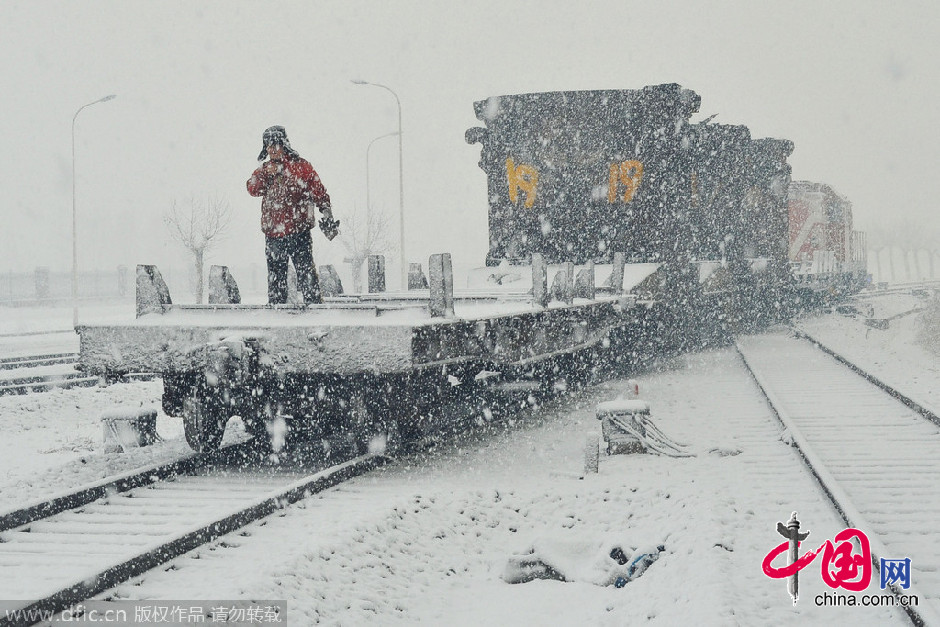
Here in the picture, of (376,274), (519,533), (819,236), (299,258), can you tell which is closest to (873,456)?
(519,533)

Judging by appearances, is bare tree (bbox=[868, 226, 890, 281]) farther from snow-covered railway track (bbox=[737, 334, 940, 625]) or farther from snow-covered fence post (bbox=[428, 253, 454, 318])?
snow-covered fence post (bbox=[428, 253, 454, 318])

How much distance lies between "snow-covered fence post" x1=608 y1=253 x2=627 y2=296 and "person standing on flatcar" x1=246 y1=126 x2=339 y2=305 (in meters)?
4.32

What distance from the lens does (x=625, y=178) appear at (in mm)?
11523

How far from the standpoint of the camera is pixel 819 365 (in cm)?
1481

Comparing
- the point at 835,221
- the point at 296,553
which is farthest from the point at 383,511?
the point at 835,221

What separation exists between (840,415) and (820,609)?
623cm

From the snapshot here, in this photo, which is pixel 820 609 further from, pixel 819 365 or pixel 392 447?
pixel 819 365

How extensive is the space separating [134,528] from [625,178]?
7.95 m

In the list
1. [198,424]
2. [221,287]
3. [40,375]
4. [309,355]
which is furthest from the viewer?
[40,375]

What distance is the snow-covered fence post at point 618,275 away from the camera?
34.3 feet

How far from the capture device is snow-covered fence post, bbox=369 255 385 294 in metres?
9.89

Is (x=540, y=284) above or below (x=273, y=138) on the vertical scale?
below

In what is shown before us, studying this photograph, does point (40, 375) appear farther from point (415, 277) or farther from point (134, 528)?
point (134, 528)

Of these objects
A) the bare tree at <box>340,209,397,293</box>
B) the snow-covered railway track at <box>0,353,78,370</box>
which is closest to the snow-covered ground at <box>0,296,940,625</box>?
the snow-covered railway track at <box>0,353,78,370</box>
